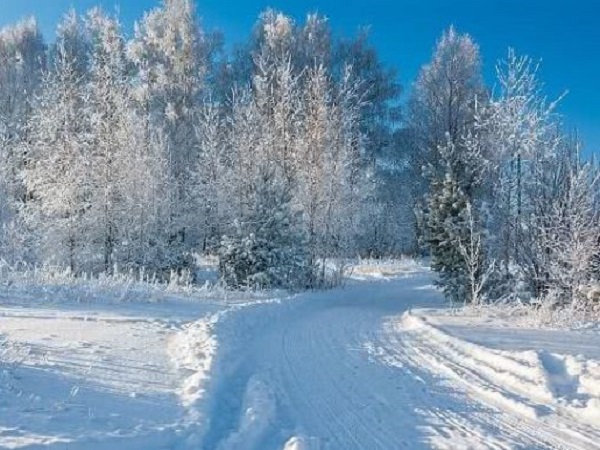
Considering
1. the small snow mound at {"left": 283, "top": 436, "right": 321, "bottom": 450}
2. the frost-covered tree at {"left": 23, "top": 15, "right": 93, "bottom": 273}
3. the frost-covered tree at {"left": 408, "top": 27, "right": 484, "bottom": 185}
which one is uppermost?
the frost-covered tree at {"left": 408, "top": 27, "right": 484, "bottom": 185}

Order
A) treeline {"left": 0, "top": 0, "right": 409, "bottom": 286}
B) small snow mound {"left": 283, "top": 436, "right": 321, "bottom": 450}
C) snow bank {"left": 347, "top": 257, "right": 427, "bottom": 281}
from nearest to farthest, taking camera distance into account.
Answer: small snow mound {"left": 283, "top": 436, "right": 321, "bottom": 450} < treeline {"left": 0, "top": 0, "right": 409, "bottom": 286} < snow bank {"left": 347, "top": 257, "right": 427, "bottom": 281}

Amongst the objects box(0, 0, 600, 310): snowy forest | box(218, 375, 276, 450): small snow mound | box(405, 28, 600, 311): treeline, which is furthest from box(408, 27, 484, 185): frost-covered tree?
box(218, 375, 276, 450): small snow mound

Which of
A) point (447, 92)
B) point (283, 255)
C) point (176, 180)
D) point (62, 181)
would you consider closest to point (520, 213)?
point (283, 255)

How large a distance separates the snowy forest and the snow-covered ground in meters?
5.55

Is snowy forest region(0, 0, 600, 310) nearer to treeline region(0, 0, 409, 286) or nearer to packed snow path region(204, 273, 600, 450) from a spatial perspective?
treeline region(0, 0, 409, 286)

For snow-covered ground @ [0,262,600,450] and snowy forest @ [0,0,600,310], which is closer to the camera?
snow-covered ground @ [0,262,600,450]

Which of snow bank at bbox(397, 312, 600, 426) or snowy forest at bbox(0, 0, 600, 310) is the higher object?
snowy forest at bbox(0, 0, 600, 310)

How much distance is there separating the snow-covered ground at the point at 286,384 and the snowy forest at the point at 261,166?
555cm

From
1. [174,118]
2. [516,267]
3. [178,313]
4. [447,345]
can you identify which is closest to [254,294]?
[178,313]

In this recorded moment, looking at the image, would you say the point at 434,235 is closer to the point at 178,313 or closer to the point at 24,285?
the point at 178,313

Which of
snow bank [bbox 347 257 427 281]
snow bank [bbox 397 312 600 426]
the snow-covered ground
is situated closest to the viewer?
the snow-covered ground

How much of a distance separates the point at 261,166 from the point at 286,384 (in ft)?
48.0

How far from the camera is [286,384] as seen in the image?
710cm

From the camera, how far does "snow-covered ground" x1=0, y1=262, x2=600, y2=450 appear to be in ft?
16.7
